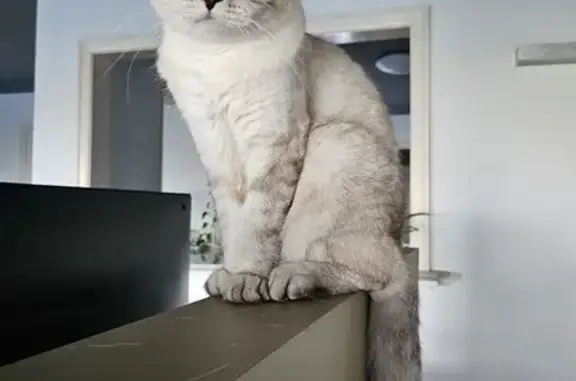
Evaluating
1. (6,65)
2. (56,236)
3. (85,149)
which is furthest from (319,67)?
(6,65)

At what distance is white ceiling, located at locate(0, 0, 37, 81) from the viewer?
12.4 feet

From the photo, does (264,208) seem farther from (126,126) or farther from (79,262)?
(126,126)

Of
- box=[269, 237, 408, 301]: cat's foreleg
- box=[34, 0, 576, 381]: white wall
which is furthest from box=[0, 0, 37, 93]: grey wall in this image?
box=[269, 237, 408, 301]: cat's foreleg

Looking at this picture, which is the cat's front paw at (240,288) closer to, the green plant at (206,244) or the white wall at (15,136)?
the green plant at (206,244)

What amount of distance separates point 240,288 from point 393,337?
0.26m

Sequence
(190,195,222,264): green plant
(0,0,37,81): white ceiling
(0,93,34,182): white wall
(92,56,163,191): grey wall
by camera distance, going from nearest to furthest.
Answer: (92,56,163,191): grey wall
(190,195,222,264): green plant
(0,0,37,81): white ceiling
(0,93,34,182): white wall

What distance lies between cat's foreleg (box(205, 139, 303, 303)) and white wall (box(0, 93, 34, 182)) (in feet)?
15.0

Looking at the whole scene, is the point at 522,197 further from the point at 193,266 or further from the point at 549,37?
the point at 193,266

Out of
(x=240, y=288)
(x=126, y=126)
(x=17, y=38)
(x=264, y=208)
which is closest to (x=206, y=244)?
(x=126, y=126)

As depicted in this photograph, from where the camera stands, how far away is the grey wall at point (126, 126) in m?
3.30

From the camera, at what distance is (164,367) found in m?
0.50

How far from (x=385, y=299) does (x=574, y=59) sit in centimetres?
177

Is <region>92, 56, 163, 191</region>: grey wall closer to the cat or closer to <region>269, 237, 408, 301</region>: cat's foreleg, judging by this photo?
the cat

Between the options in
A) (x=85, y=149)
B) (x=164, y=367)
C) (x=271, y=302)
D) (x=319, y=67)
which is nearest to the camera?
(x=164, y=367)
